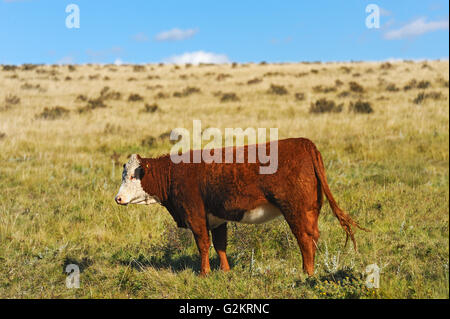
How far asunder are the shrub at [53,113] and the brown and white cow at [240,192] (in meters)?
14.4

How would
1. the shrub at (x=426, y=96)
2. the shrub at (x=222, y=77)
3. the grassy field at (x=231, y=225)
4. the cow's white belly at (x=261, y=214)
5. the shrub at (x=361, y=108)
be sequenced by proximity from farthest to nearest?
the shrub at (x=222, y=77), the shrub at (x=426, y=96), the shrub at (x=361, y=108), the grassy field at (x=231, y=225), the cow's white belly at (x=261, y=214)

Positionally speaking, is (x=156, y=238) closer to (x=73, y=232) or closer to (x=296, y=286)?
(x=73, y=232)

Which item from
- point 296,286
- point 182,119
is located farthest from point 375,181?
point 182,119

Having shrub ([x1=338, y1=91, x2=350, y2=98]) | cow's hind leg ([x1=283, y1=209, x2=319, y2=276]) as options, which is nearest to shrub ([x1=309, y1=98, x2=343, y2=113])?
shrub ([x1=338, y1=91, x2=350, y2=98])

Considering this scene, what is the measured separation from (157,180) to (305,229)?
1756 millimetres

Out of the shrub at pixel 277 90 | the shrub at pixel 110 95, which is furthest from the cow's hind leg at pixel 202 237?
the shrub at pixel 110 95

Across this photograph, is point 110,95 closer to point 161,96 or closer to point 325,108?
point 161,96

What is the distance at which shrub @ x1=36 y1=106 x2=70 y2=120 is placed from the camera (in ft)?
58.6

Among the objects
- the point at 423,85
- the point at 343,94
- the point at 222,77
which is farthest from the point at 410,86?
the point at 222,77

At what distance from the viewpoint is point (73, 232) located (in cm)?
653

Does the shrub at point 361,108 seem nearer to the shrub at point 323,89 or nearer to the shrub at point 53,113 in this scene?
the shrub at point 323,89

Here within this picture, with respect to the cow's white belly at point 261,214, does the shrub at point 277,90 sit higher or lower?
higher

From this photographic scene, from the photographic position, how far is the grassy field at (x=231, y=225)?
4.48 metres

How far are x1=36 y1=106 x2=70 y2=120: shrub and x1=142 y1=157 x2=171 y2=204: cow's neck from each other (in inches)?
565
